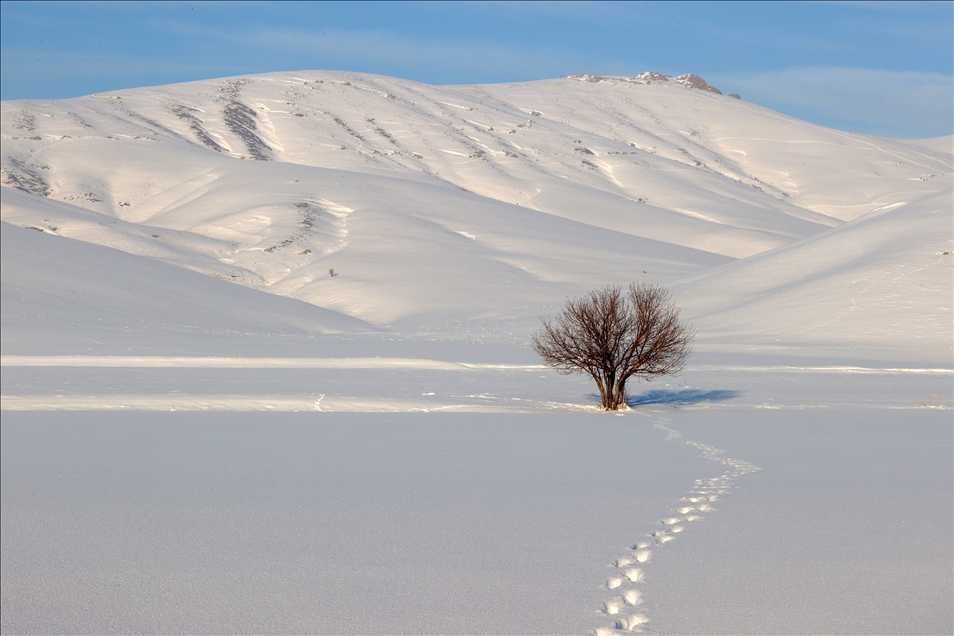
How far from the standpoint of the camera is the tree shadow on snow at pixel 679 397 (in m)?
19.6

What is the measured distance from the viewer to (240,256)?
5781 centimetres

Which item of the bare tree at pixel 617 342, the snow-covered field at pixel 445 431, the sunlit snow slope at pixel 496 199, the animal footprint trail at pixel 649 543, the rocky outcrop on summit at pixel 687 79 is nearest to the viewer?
the animal footprint trail at pixel 649 543

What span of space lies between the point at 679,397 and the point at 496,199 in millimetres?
71129

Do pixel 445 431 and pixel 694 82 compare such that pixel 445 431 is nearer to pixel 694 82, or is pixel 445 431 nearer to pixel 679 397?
pixel 679 397

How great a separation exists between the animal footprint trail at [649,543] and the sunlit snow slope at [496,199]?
22.3 meters

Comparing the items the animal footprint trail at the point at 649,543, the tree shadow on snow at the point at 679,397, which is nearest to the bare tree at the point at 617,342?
the tree shadow on snow at the point at 679,397

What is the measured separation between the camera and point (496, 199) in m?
90.1

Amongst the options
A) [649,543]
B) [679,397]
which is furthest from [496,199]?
[649,543]

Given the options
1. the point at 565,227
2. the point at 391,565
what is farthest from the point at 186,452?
the point at 565,227

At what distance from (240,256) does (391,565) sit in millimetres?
53172

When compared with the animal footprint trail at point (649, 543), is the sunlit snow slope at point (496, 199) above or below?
above

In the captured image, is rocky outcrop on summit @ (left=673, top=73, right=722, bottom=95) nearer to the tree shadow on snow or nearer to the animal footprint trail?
the tree shadow on snow

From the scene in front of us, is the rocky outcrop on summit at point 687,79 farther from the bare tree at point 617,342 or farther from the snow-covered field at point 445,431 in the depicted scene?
the bare tree at point 617,342

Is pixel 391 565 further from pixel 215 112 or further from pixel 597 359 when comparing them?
pixel 215 112
